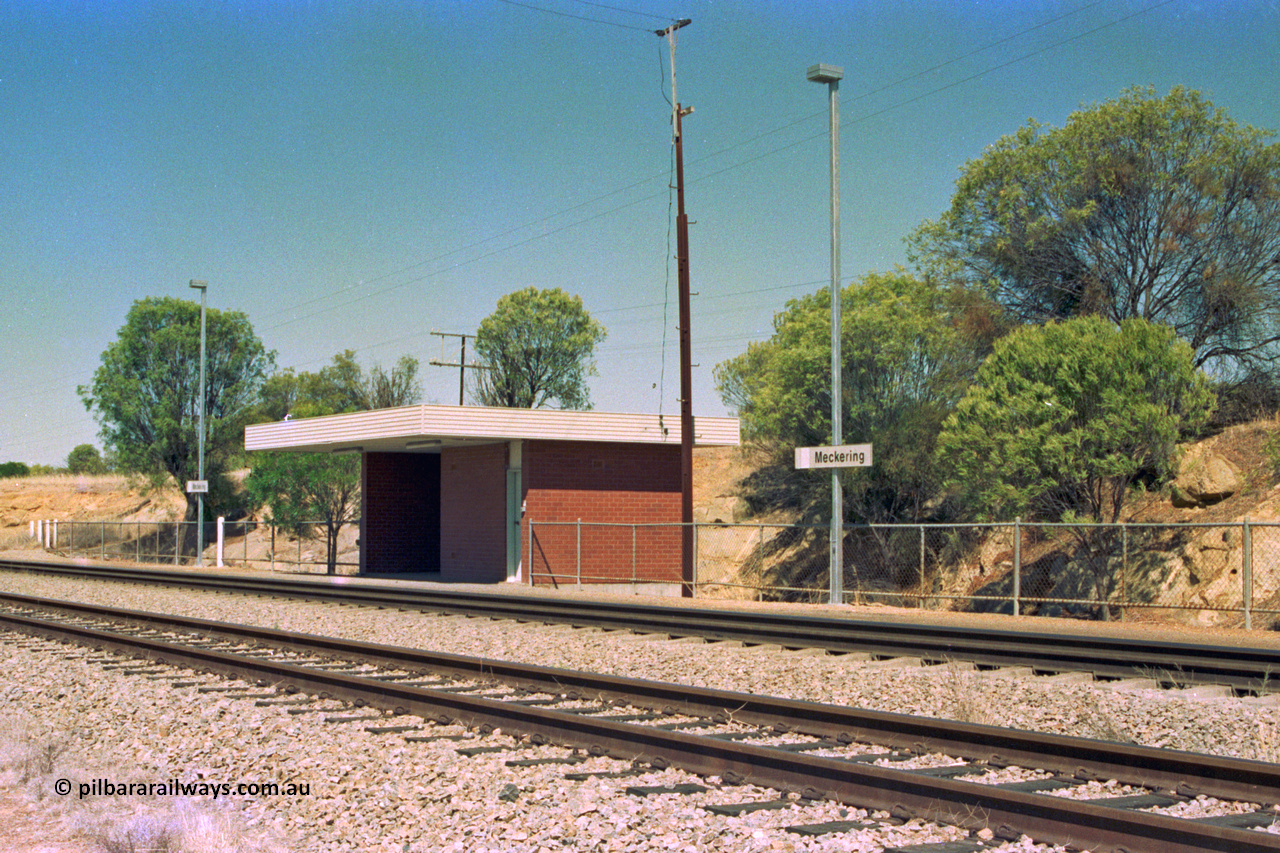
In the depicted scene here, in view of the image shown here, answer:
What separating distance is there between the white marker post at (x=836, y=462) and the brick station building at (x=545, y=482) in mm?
7796

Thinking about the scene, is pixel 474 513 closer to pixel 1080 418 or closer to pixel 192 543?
pixel 1080 418

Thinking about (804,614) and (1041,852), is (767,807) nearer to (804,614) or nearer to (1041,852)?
(1041,852)

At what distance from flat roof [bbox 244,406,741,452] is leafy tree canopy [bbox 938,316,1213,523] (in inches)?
347

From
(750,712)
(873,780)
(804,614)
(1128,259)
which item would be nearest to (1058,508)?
(804,614)

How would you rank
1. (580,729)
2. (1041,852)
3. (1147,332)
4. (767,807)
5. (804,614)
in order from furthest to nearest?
(1147,332) → (804,614) → (580,729) → (767,807) → (1041,852)

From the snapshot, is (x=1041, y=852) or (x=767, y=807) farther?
(x=767, y=807)

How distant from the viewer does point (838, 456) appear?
805 inches

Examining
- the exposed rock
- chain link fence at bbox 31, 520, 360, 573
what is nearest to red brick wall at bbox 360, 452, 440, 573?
chain link fence at bbox 31, 520, 360, 573

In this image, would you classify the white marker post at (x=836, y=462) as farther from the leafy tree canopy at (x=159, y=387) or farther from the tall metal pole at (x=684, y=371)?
the leafy tree canopy at (x=159, y=387)

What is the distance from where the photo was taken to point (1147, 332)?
24141mm

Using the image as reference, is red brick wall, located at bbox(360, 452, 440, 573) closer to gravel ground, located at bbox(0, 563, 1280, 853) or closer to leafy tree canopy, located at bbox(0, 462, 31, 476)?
gravel ground, located at bbox(0, 563, 1280, 853)

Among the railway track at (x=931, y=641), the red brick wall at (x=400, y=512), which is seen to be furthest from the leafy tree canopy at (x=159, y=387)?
the railway track at (x=931, y=641)

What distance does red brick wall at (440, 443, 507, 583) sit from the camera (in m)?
30.9

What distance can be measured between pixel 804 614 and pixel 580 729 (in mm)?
12021
